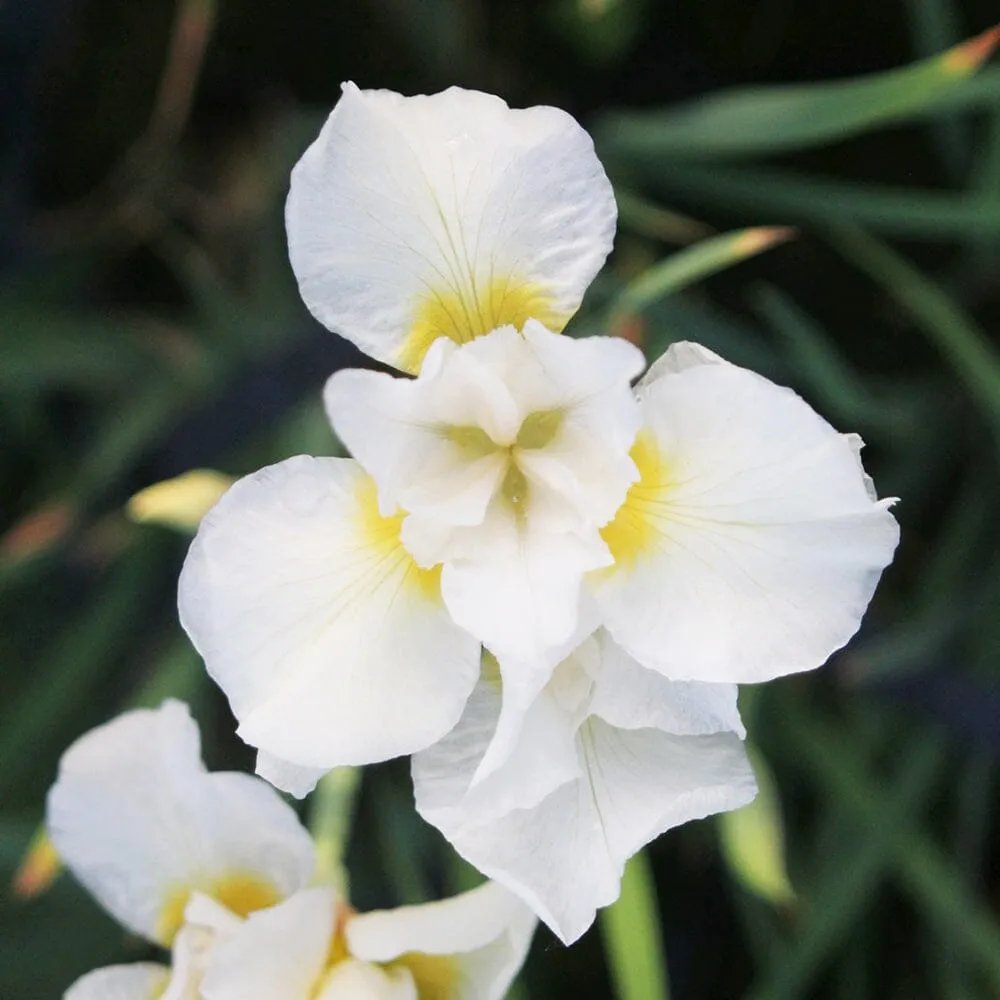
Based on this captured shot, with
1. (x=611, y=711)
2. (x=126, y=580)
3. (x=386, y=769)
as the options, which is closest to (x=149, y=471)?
(x=126, y=580)

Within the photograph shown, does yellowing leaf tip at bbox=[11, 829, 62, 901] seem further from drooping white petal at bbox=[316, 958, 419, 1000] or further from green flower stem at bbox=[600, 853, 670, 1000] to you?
green flower stem at bbox=[600, 853, 670, 1000]

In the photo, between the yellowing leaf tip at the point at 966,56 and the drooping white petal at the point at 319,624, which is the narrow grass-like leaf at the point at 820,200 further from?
the drooping white petal at the point at 319,624

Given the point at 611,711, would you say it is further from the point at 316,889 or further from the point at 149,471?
the point at 149,471

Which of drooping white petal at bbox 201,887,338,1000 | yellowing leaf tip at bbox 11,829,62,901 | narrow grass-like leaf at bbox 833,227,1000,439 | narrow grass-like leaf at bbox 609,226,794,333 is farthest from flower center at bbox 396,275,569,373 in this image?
narrow grass-like leaf at bbox 833,227,1000,439

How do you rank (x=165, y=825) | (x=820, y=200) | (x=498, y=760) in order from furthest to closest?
(x=820, y=200)
(x=165, y=825)
(x=498, y=760)

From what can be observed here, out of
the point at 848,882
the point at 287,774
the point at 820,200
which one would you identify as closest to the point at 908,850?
the point at 848,882

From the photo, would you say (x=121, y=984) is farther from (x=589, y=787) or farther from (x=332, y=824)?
(x=589, y=787)

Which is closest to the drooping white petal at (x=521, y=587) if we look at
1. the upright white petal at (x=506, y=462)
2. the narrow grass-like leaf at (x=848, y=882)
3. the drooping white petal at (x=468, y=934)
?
the upright white petal at (x=506, y=462)
